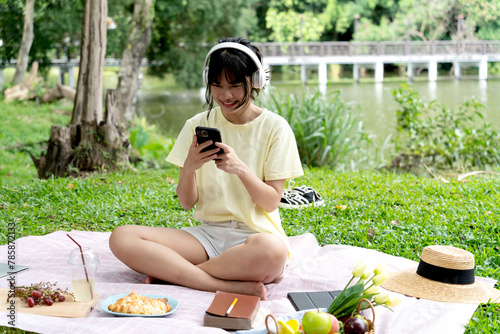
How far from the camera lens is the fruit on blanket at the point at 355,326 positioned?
160cm

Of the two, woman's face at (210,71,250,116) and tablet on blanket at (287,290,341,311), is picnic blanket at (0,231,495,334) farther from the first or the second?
woman's face at (210,71,250,116)

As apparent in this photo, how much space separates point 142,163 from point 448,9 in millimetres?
20864

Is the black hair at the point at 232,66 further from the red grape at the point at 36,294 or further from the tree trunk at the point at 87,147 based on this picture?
the tree trunk at the point at 87,147

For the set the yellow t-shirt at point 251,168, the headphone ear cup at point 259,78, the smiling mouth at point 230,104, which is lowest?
the yellow t-shirt at point 251,168

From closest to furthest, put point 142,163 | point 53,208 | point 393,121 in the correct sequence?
point 53,208
point 142,163
point 393,121

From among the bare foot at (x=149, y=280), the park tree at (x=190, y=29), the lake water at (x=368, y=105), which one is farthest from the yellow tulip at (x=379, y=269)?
the park tree at (x=190, y=29)

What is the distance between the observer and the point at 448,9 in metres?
23.1

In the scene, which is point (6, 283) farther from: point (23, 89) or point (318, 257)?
point (23, 89)

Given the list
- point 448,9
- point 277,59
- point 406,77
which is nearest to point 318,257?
point 277,59

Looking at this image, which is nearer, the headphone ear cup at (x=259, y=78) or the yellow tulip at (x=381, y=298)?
the yellow tulip at (x=381, y=298)

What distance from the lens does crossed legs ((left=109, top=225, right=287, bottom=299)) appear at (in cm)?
215

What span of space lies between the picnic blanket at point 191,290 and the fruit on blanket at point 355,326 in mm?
322

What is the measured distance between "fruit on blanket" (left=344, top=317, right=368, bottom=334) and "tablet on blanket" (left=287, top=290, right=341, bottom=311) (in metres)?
0.33

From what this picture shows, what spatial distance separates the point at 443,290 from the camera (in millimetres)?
2166
